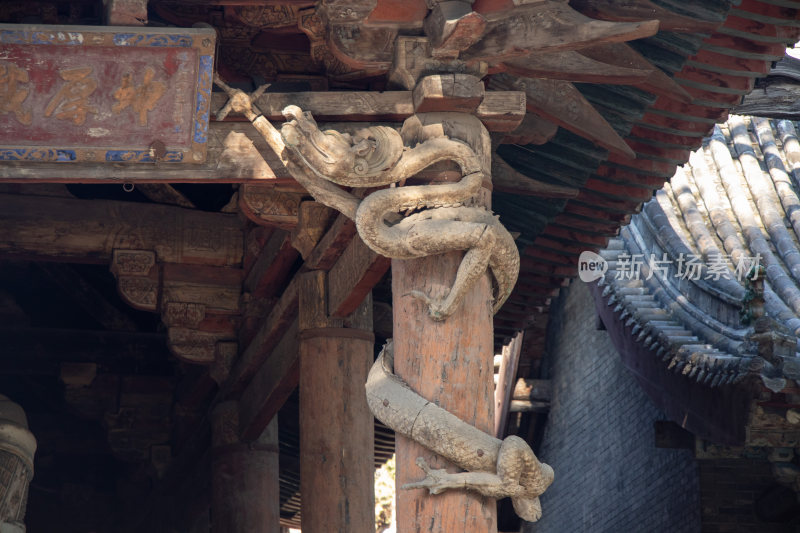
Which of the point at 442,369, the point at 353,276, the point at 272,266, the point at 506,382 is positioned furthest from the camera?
the point at 506,382

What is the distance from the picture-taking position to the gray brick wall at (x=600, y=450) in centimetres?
1157

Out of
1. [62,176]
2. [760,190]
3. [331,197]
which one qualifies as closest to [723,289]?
[760,190]

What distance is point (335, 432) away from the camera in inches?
280

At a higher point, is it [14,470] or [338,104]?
[338,104]

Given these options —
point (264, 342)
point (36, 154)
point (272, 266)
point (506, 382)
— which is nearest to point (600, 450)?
point (506, 382)

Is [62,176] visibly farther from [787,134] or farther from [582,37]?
[787,134]

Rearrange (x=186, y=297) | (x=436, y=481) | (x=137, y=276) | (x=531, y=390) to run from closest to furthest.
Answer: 1. (x=436, y=481)
2. (x=137, y=276)
3. (x=186, y=297)
4. (x=531, y=390)

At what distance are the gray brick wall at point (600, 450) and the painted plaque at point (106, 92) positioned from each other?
22.6 ft

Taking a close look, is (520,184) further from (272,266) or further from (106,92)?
(106,92)

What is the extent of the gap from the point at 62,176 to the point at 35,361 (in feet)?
18.8

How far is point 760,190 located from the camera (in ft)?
37.3

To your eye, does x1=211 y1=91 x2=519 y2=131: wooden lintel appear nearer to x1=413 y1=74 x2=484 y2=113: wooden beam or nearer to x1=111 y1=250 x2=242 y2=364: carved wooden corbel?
x1=413 y1=74 x2=484 y2=113: wooden beam

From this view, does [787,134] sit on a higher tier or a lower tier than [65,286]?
higher

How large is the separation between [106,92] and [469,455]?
2.23 meters
